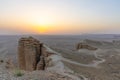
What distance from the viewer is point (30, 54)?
32469mm

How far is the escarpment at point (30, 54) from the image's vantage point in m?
31.7

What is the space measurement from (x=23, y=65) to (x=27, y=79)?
23.2 metres

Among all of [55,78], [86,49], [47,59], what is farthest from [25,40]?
[86,49]

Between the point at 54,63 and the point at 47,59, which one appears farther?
the point at 47,59

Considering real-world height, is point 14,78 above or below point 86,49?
above

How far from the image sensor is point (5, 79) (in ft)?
32.4

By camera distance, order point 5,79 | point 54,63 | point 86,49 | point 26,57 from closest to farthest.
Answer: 1. point 5,79
2. point 54,63
3. point 26,57
4. point 86,49

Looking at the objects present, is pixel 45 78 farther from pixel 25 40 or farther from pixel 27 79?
pixel 25 40

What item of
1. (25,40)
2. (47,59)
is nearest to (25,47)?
(25,40)

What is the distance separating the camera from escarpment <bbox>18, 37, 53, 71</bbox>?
31670 mm

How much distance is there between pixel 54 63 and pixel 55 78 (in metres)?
15.1

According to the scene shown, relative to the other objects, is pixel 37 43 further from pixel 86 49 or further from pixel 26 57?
pixel 86 49

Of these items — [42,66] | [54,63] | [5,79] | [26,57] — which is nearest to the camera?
[5,79]

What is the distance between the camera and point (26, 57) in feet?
107
